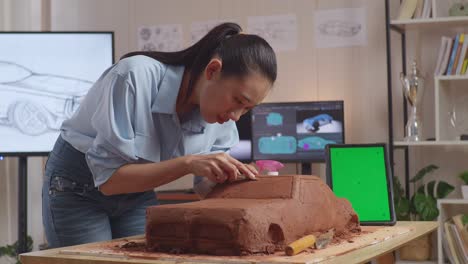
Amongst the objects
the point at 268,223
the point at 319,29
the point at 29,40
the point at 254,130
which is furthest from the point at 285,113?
the point at 268,223

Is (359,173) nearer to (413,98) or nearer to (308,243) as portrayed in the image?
(308,243)

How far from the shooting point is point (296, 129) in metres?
3.91

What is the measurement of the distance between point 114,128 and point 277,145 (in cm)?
245

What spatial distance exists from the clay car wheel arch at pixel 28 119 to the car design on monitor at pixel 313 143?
53.1 inches

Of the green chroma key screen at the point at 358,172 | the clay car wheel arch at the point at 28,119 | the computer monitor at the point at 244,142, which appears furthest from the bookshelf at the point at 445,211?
the clay car wheel arch at the point at 28,119

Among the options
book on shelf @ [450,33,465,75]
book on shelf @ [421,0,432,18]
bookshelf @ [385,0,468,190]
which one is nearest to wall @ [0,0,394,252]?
bookshelf @ [385,0,468,190]

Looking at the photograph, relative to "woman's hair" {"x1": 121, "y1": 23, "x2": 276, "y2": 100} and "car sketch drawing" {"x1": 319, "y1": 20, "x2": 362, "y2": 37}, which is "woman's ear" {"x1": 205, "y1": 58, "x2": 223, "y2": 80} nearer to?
"woman's hair" {"x1": 121, "y1": 23, "x2": 276, "y2": 100}

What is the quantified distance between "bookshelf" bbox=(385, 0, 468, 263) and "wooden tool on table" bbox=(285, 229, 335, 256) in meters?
2.29

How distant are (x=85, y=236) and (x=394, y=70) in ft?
8.70

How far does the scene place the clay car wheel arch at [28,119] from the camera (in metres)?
3.90

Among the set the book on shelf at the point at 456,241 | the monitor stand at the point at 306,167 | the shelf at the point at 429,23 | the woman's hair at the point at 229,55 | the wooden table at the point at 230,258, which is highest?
the shelf at the point at 429,23

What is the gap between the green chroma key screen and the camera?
2385 millimetres

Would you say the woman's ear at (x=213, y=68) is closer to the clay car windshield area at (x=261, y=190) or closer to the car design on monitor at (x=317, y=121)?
the clay car windshield area at (x=261, y=190)

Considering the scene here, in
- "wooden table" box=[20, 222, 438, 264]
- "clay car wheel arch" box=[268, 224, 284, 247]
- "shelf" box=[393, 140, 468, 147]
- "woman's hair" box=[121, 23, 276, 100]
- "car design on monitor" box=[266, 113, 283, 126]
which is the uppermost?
"woman's hair" box=[121, 23, 276, 100]
